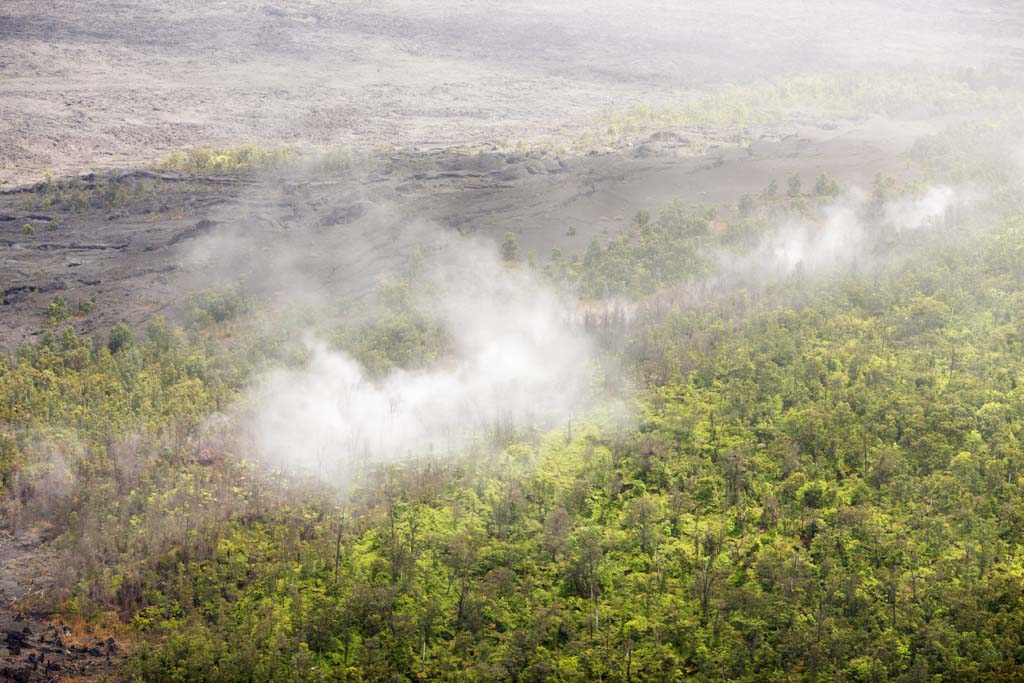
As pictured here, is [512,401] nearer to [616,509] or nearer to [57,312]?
[616,509]

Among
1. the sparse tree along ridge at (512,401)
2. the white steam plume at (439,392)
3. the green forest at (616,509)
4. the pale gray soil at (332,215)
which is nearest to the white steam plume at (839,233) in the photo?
the sparse tree along ridge at (512,401)

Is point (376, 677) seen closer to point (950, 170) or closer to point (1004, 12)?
point (950, 170)

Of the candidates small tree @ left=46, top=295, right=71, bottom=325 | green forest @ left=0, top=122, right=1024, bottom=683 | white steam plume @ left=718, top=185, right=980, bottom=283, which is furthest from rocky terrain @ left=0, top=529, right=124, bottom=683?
white steam plume @ left=718, top=185, right=980, bottom=283

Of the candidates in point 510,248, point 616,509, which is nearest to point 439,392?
point 616,509

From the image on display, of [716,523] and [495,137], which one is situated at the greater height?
[495,137]

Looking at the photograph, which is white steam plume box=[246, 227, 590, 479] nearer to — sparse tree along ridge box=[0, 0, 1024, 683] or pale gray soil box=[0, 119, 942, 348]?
sparse tree along ridge box=[0, 0, 1024, 683]

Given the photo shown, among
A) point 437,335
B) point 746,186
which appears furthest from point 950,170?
point 437,335

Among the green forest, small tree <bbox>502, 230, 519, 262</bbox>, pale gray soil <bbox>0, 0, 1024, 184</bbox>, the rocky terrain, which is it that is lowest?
the rocky terrain

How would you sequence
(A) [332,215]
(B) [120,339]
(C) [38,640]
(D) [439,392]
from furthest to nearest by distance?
(A) [332,215]
(B) [120,339]
(D) [439,392]
(C) [38,640]

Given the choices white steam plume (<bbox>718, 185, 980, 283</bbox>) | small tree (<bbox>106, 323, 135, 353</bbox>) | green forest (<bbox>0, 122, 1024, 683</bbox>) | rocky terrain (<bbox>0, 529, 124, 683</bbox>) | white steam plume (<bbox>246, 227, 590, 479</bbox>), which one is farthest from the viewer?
white steam plume (<bbox>718, 185, 980, 283</bbox>)
